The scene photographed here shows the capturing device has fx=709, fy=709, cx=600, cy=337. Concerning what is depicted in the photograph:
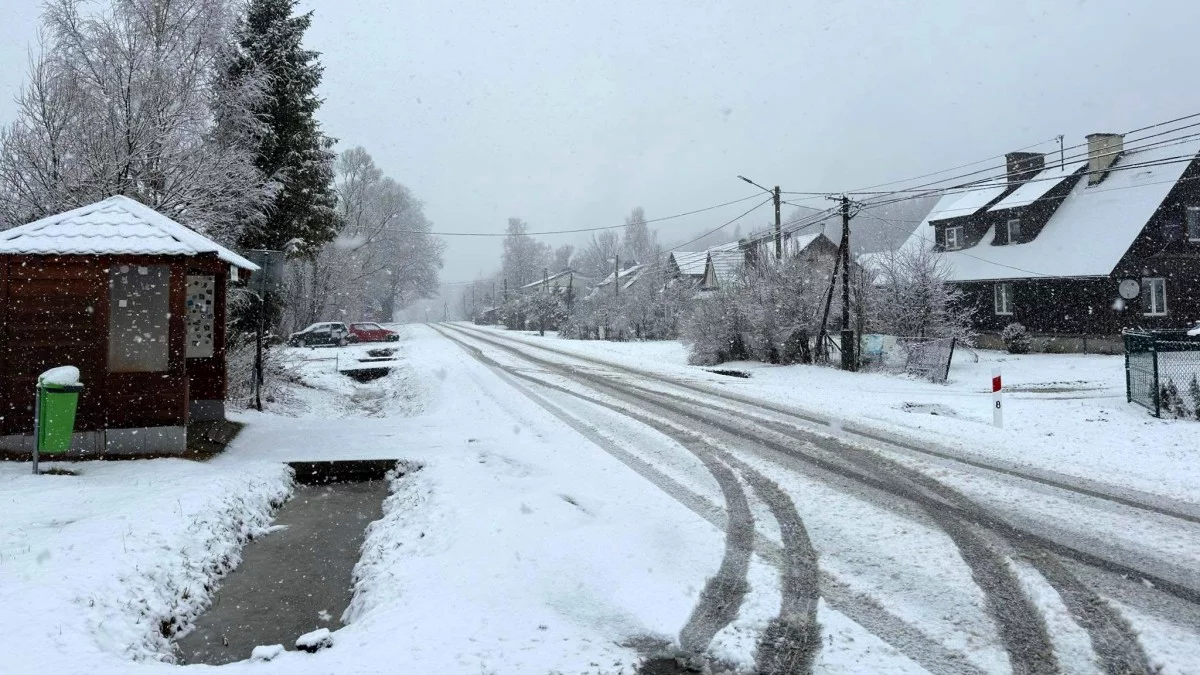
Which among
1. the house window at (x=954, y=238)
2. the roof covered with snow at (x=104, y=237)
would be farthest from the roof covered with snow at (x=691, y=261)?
the roof covered with snow at (x=104, y=237)

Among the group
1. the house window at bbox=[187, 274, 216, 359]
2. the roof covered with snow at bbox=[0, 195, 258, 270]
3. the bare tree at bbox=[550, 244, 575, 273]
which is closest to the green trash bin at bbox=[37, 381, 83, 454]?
the roof covered with snow at bbox=[0, 195, 258, 270]

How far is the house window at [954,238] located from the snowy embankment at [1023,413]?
37.1 ft

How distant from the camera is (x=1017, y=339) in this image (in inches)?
1174

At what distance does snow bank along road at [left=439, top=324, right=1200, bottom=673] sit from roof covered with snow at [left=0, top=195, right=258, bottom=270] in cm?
625

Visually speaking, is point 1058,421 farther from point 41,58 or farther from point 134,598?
point 41,58

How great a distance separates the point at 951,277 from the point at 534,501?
31.5m

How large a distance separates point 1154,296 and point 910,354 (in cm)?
1469

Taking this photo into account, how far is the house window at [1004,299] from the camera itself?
1243 inches

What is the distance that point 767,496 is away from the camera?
290 inches

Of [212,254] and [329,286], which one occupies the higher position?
[329,286]

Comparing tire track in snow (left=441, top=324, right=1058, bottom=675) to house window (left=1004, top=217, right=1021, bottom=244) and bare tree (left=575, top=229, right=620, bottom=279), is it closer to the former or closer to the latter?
house window (left=1004, top=217, right=1021, bottom=244)

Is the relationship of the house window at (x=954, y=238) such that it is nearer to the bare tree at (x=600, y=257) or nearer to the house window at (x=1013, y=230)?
the house window at (x=1013, y=230)

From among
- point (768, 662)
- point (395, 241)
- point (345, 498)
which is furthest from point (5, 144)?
point (395, 241)

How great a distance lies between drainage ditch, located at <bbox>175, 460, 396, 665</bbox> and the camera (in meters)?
4.87
